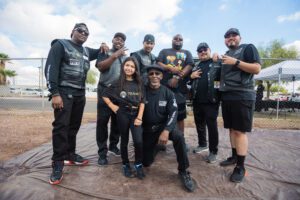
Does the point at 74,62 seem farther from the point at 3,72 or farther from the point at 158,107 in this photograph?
the point at 3,72

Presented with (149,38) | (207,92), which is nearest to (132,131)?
(207,92)

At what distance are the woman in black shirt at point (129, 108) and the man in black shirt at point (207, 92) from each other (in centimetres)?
115

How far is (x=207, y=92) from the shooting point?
124 inches

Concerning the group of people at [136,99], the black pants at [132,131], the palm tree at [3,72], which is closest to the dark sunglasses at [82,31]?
the group of people at [136,99]

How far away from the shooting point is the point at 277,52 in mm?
25219

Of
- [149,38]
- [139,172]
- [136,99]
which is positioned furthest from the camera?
[149,38]

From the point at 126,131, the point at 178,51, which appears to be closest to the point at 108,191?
the point at 126,131

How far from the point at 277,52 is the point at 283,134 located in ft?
82.5

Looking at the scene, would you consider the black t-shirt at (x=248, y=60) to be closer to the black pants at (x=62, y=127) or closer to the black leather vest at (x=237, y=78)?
the black leather vest at (x=237, y=78)

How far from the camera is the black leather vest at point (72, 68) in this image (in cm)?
251

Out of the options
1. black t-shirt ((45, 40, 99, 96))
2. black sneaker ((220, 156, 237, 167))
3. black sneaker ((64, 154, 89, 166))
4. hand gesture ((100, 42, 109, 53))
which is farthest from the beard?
black sneaker ((64, 154, 89, 166))

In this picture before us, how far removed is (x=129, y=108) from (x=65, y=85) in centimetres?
89

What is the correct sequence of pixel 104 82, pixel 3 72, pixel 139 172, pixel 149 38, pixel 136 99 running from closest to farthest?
pixel 139 172
pixel 136 99
pixel 104 82
pixel 149 38
pixel 3 72

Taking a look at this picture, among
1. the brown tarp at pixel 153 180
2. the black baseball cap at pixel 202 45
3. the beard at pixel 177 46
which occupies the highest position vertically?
the beard at pixel 177 46
